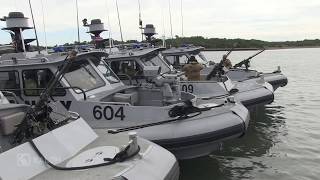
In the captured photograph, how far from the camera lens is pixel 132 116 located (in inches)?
303

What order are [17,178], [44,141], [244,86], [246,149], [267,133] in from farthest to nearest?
[244,86] → [267,133] → [246,149] → [44,141] → [17,178]

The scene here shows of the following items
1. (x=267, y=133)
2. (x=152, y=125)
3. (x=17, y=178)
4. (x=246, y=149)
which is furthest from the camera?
(x=267, y=133)

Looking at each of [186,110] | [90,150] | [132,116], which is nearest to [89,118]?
[132,116]

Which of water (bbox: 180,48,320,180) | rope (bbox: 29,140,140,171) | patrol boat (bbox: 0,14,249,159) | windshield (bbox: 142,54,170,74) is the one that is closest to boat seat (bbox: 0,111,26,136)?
rope (bbox: 29,140,140,171)

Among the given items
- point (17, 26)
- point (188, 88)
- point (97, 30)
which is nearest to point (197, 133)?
point (188, 88)

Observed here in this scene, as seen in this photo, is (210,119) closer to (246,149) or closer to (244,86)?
(246,149)

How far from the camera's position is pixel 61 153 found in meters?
5.06

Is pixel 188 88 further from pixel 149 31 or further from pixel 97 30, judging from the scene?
pixel 149 31

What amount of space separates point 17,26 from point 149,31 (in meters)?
9.05

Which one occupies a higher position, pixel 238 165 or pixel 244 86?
pixel 244 86

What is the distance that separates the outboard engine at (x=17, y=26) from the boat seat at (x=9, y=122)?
5086mm

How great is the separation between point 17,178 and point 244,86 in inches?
355

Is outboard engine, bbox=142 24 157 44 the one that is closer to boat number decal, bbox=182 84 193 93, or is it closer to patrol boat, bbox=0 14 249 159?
boat number decal, bbox=182 84 193 93

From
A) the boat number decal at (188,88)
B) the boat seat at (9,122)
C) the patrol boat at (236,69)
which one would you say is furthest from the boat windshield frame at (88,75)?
the patrol boat at (236,69)
